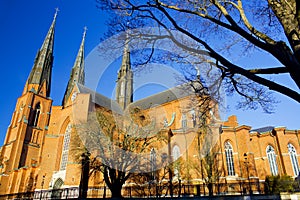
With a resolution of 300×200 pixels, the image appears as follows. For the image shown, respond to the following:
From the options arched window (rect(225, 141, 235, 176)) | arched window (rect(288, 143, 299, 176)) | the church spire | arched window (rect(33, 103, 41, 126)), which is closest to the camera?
arched window (rect(225, 141, 235, 176))

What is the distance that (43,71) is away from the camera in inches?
1650

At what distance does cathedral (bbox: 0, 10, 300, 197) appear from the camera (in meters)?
20.1

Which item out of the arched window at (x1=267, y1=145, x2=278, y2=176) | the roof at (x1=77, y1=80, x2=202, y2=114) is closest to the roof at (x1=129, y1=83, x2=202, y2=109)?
the roof at (x1=77, y1=80, x2=202, y2=114)

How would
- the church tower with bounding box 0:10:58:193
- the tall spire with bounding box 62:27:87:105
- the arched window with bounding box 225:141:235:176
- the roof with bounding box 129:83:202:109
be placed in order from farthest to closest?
the tall spire with bounding box 62:27:87:105, the roof with bounding box 129:83:202:109, the church tower with bounding box 0:10:58:193, the arched window with bounding box 225:141:235:176

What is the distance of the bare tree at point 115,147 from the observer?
15250mm

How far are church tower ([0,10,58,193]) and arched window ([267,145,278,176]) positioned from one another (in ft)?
96.8

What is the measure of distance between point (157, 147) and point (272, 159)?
13081 mm

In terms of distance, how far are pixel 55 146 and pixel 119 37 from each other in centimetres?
2441

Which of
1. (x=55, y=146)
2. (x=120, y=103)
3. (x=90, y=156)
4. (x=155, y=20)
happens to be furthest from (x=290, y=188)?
(x=120, y=103)

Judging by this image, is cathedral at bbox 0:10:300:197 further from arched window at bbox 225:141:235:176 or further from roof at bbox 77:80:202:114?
roof at bbox 77:80:202:114

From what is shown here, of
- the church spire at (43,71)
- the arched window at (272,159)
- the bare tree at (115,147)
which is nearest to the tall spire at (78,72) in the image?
the church spire at (43,71)

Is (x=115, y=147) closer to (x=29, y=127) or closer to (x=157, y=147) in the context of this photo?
(x=157, y=147)

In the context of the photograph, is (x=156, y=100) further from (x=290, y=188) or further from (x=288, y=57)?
(x=288, y=57)

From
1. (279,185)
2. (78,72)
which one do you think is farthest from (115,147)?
(78,72)
